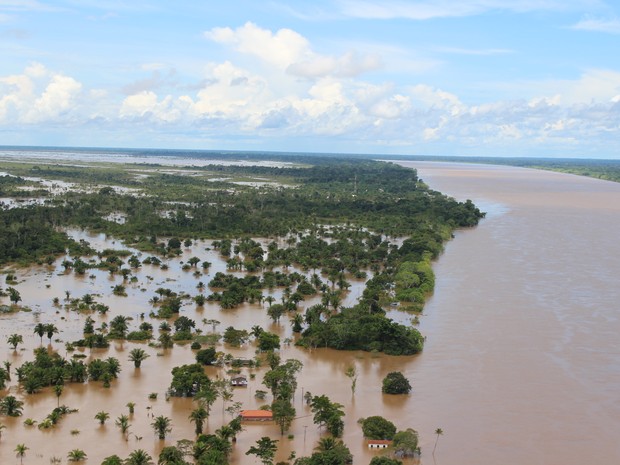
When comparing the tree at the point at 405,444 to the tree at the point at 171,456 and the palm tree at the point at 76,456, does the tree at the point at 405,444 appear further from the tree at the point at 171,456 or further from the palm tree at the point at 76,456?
the palm tree at the point at 76,456

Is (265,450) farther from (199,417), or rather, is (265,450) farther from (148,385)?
(148,385)

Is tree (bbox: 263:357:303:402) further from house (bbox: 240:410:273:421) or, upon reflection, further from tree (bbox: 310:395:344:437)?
tree (bbox: 310:395:344:437)

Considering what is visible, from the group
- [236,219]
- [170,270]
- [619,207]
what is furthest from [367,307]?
[619,207]

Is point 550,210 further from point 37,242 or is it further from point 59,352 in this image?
point 59,352

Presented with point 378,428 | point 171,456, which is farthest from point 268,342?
point 171,456

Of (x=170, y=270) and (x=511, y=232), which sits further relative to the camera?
(x=511, y=232)
